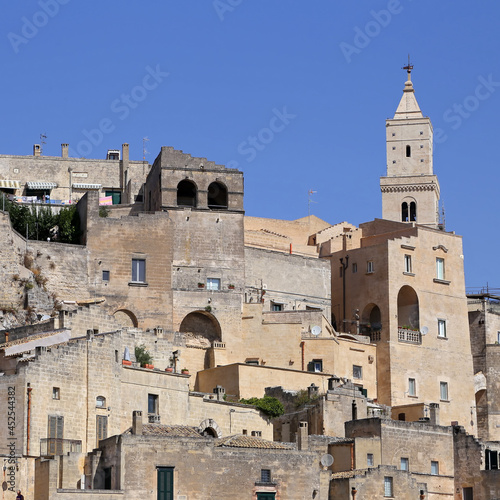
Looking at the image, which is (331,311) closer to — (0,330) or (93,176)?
(93,176)

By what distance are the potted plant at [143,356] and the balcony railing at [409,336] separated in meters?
15.1

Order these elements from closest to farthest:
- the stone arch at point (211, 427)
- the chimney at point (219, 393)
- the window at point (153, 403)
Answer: the window at point (153, 403), the stone arch at point (211, 427), the chimney at point (219, 393)

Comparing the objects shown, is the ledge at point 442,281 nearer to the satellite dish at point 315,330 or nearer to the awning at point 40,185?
the satellite dish at point 315,330

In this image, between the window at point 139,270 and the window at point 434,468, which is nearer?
the window at point 434,468

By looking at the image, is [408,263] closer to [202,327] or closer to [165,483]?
[202,327]

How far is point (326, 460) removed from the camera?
4950 cm

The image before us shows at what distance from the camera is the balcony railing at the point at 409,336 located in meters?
65.3

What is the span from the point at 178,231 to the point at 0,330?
1218cm

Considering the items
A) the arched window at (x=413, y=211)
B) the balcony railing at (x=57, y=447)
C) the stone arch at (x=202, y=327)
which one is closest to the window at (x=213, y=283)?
the stone arch at (x=202, y=327)

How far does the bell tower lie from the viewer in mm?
79562

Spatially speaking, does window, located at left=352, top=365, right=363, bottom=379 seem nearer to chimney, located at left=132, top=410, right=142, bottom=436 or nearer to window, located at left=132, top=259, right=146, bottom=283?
window, located at left=132, top=259, right=146, bottom=283

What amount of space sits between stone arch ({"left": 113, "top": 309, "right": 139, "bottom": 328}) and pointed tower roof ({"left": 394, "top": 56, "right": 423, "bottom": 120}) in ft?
90.6

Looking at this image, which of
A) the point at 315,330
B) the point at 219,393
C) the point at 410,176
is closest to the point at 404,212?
the point at 410,176

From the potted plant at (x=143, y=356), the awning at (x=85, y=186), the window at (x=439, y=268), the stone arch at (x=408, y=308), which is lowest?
the potted plant at (x=143, y=356)
